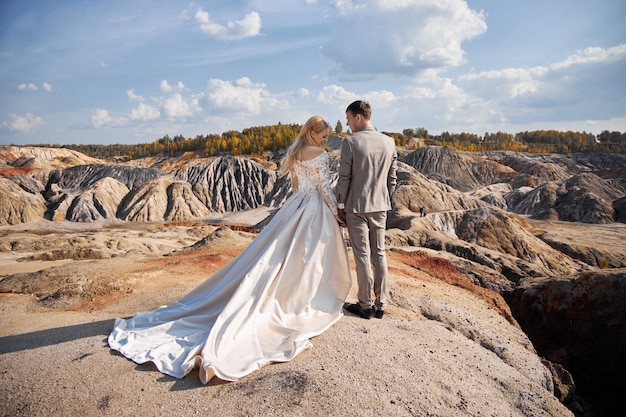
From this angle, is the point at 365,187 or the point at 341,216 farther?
the point at 341,216

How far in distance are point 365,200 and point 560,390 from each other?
4.33 meters

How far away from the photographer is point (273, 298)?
4.53 metres

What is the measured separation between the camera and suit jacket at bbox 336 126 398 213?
4.61 metres

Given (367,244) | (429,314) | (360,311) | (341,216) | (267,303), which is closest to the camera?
(267,303)

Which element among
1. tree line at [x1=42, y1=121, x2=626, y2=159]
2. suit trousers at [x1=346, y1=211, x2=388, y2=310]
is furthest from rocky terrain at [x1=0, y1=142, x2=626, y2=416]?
tree line at [x1=42, y1=121, x2=626, y2=159]

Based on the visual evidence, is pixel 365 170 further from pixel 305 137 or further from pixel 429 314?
pixel 429 314

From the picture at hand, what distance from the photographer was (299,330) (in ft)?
14.2

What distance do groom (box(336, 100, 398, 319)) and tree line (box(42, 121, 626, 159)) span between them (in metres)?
59.6

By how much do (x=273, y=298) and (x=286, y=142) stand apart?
223 ft

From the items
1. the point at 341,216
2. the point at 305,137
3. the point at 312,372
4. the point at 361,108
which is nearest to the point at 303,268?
the point at 341,216

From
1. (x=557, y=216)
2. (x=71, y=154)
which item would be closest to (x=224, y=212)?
(x=557, y=216)

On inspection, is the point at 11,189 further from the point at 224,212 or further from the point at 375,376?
the point at 375,376

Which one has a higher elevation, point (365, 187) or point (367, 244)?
point (365, 187)

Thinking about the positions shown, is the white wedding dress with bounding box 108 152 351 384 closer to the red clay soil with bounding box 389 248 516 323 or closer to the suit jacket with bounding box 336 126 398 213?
the suit jacket with bounding box 336 126 398 213
